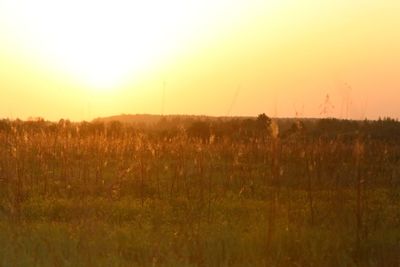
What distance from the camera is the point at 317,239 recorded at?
8.19 meters

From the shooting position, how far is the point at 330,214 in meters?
10.1

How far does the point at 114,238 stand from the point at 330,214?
367 cm

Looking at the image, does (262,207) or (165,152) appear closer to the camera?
(262,207)

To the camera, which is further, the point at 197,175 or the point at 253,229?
the point at 197,175

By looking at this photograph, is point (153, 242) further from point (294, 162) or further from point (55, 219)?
point (294, 162)

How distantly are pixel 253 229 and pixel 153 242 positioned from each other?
1.54 metres

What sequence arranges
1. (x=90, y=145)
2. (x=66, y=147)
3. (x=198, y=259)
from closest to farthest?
(x=198, y=259) → (x=66, y=147) → (x=90, y=145)

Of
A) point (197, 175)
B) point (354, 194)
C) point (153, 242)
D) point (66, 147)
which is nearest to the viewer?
point (153, 242)

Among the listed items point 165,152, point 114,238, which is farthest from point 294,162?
point 114,238

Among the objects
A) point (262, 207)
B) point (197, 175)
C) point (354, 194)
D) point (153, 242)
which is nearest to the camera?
point (153, 242)

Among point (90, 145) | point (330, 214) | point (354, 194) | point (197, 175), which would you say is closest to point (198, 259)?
point (330, 214)

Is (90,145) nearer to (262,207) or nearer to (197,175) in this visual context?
(197,175)

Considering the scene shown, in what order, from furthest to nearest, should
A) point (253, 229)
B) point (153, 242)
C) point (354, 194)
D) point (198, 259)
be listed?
point (354, 194), point (253, 229), point (153, 242), point (198, 259)

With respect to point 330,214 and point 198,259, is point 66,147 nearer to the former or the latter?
point 330,214
